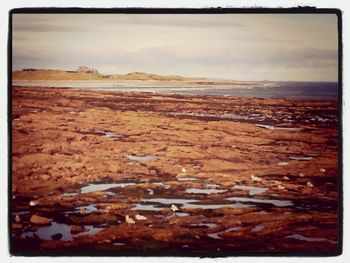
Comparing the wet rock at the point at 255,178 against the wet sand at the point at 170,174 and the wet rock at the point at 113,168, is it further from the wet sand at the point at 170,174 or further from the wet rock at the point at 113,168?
the wet rock at the point at 113,168

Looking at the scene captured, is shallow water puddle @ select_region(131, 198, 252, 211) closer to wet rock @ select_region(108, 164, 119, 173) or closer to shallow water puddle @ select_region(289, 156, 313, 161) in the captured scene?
wet rock @ select_region(108, 164, 119, 173)

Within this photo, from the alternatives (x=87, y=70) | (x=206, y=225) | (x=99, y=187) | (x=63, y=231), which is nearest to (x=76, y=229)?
(x=63, y=231)

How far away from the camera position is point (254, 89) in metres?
1.81

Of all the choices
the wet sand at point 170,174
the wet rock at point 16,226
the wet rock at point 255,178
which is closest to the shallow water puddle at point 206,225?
the wet sand at point 170,174

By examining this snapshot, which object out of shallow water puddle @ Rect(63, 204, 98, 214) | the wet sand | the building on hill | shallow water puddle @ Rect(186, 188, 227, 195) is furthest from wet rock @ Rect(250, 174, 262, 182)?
the building on hill

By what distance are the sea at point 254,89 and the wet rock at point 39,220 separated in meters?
0.49

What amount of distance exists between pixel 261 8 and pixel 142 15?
44 centimetres

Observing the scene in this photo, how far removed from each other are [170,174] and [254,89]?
44cm

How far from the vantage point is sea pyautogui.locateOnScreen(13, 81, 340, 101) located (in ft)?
5.91

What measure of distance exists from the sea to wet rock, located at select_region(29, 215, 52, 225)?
1.60ft

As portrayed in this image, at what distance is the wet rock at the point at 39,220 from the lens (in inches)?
70.1
